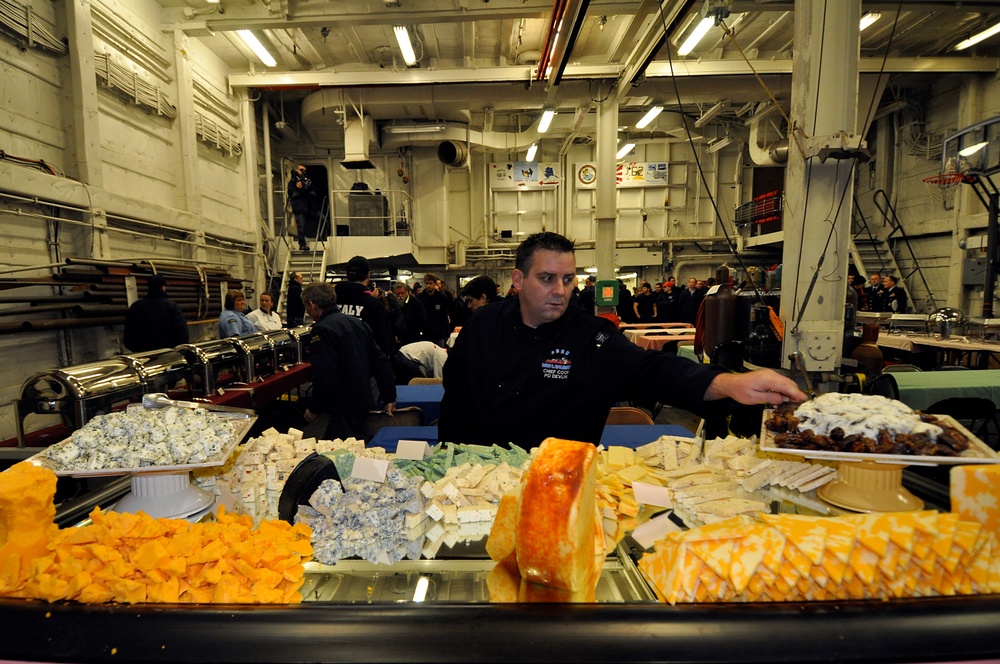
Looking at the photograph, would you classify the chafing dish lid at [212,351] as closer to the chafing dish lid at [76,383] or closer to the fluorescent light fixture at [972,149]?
the chafing dish lid at [76,383]

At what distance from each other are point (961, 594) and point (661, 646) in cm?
→ 55

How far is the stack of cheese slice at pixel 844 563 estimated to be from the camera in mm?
850

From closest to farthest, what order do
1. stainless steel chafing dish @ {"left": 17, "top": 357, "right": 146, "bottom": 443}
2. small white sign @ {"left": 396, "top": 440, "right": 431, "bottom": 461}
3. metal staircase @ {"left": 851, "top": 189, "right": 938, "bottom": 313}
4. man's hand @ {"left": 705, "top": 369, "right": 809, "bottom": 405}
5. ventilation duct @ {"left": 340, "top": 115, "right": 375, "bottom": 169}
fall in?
man's hand @ {"left": 705, "top": 369, "right": 809, "bottom": 405} → small white sign @ {"left": 396, "top": 440, "right": 431, "bottom": 461} → stainless steel chafing dish @ {"left": 17, "top": 357, "right": 146, "bottom": 443} → ventilation duct @ {"left": 340, "top": 115, "right": 375, "bottom": 169} → metal staircase @ {"left": 851, "top": 189, "right": 938, "bottom": 313}

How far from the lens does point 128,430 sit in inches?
50.4

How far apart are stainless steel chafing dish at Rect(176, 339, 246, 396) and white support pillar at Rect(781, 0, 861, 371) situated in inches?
203

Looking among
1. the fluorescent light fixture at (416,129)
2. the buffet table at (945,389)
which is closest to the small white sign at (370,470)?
the buffet table at (945,389)

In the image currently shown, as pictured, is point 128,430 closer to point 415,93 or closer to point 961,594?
point 961,594

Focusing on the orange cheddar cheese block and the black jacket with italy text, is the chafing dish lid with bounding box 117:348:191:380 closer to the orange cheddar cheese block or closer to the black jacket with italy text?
the black jacket with italy text

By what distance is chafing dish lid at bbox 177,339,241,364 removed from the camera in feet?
14.5

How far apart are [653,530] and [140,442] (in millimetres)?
1279

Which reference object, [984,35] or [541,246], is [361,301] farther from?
[984,35]

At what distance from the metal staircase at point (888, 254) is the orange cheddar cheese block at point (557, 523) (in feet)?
51.7

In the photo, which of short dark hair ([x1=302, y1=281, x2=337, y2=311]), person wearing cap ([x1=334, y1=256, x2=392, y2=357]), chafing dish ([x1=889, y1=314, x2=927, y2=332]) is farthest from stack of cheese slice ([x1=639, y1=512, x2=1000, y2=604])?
chafing dish ([x1=889, y1=314, x2=927, y2=332])

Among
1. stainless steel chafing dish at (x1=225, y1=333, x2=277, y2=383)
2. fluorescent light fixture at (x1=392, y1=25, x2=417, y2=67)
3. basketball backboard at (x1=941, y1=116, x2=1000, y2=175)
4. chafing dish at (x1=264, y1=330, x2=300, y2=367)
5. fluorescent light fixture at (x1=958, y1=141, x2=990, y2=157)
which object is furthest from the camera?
fluorescent light fixture at (x1=392, y1=25, x2=417, y2=67)
